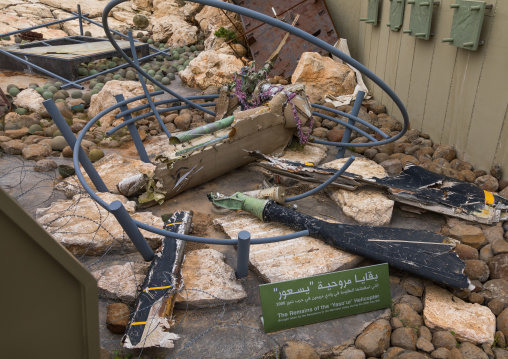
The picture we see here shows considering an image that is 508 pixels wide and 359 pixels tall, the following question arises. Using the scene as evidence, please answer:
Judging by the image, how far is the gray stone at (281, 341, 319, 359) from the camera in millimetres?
2850

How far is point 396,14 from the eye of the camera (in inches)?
272

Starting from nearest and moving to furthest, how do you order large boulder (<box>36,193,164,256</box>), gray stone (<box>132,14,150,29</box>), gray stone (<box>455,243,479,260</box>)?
gray stone (<box>455,243,479,260</box>)
large boulder (<box>36,193,164,256</box>)
gray stone (<box>132,14,150,29</box>)

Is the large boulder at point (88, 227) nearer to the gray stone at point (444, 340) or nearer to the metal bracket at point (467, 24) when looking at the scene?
the gray stone at point (444, 340)

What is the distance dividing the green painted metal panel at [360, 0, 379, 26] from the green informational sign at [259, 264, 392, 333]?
608 cm

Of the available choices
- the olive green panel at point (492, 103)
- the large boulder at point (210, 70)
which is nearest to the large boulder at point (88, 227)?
the olive green panel at point (492, 103)

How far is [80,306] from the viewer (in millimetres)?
1165

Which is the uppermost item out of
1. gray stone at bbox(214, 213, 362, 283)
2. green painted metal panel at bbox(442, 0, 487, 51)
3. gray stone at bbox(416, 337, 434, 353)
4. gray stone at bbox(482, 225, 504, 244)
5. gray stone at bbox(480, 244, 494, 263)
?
green painted metal panel at bbox(442, 0, 487, 51)

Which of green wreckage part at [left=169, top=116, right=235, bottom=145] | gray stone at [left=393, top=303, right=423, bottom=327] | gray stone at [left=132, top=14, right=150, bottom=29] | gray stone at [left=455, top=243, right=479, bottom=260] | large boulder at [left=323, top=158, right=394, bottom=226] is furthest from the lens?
gray stone at [left=132, top=14, right=150, bottom=29]

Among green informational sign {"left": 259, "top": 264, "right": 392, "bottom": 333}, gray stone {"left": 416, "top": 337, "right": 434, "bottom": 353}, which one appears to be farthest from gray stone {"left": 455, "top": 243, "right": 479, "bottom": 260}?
gray stone {"left": 416, "top": 337, "right": 434, "bottom": 353}

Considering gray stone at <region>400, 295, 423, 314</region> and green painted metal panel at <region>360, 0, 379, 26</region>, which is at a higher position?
green painted metal panel at <region>360, 0, 379, 26</region>

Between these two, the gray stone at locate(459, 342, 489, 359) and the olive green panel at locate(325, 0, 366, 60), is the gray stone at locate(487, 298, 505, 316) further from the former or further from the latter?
the olive green panel at locate(325, 0, 366, 60)

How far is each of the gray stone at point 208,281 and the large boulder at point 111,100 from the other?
4.38 m

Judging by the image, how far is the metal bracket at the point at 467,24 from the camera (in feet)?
15.9

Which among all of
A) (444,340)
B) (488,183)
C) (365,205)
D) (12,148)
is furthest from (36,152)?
(488,183)
